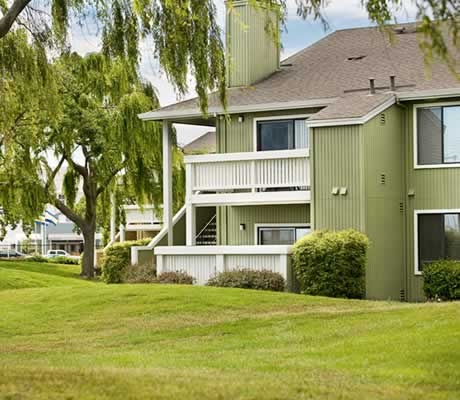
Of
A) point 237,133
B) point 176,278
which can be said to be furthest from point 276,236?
point 176,278

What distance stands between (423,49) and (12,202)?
3431 centimetres

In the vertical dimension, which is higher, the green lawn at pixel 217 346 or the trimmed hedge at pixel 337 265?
the trimmed hedge at pixel 337 265

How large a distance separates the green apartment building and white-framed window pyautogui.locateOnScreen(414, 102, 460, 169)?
0.09 feet

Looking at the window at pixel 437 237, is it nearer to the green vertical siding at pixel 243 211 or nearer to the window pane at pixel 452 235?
the window pane at pixel 452 235

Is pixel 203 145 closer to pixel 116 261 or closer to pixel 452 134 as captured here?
pixel 116 261

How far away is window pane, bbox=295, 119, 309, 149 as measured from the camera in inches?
1133

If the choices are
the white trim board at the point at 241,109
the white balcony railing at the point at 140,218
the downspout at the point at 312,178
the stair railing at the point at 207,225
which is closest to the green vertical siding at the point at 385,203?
the downspout at the point at 312,178

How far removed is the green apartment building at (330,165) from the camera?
26.1m

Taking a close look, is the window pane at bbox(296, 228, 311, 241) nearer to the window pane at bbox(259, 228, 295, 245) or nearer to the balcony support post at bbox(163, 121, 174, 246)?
the window pane at bbox(259, 228, 295, 245)

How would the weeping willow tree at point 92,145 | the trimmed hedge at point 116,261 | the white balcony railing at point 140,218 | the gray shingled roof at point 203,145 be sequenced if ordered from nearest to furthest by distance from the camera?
the trimmed hedge at point 116,261 < the weeping willow tree at point 92,145 < the gray shingled roof at point 203,145 < the white balcony railing at point 140,218

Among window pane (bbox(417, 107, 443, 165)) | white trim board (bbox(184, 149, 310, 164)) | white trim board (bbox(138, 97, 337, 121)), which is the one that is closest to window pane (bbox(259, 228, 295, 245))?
white trim board (bbox(184, 149, 310, 164))

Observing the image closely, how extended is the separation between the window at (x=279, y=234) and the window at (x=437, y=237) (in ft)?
10.6

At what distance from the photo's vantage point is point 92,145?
147 ft

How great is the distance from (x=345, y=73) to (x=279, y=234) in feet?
16.2
